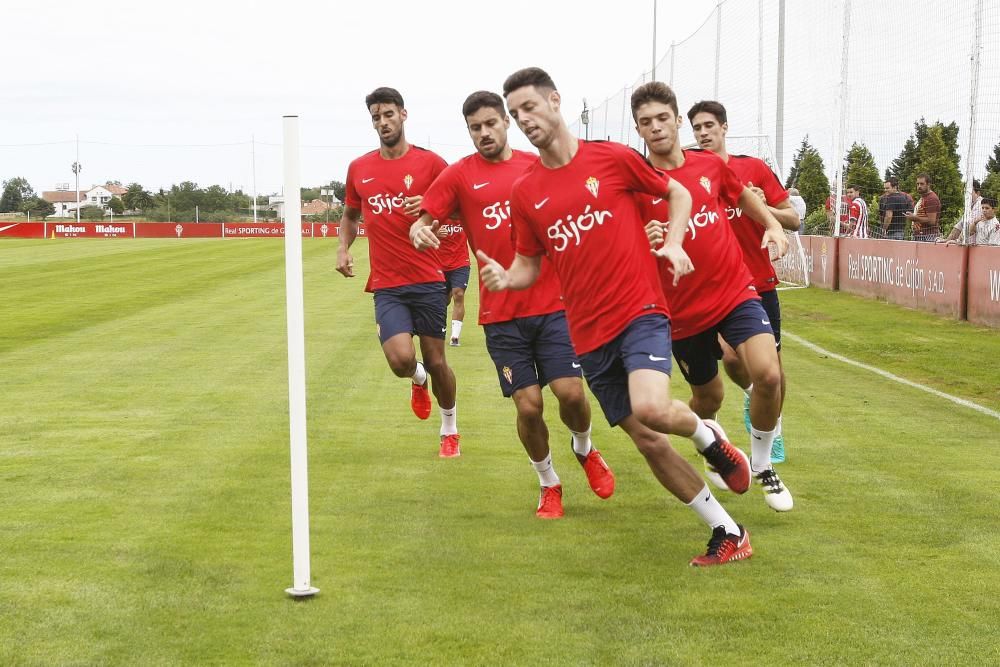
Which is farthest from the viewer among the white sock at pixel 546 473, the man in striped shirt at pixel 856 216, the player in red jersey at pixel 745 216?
the man in striped shirt at pixel 856 216

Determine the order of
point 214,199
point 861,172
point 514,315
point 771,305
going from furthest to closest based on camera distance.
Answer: point 214,199 → point 861,172 → point 771,305 → point 514,315

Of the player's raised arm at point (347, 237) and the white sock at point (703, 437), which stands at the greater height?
the player's raised arm at point (347, 237)

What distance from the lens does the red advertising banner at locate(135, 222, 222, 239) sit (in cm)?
8581

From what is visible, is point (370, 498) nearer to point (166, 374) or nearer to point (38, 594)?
point (38, 594)

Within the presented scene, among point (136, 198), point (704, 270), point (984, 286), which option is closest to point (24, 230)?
point (136, 198)

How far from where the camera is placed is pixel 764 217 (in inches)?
289

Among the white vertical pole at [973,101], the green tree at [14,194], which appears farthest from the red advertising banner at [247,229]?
the white vertical pole at [973,101]

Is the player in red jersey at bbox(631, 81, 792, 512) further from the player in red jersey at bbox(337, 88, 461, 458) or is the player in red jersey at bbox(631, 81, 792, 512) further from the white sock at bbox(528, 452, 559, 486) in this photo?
the player in red jersey at bbox(337, 88, 461, 458)

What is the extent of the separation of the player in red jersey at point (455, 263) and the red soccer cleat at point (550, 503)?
293 centimetres

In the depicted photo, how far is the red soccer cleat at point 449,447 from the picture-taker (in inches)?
355

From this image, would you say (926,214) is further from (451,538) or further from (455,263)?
(451,538)

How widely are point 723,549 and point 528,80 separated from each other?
239 cm

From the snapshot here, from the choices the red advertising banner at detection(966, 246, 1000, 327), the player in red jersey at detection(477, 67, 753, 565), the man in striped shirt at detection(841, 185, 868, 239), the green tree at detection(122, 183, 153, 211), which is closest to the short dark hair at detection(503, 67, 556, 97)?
the player in red jersey at detection(477, 67, 753, 565)

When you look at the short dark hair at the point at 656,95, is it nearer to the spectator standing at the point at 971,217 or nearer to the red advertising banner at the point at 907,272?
the spectator standing at the point at 971,217
